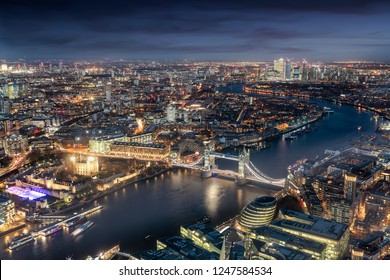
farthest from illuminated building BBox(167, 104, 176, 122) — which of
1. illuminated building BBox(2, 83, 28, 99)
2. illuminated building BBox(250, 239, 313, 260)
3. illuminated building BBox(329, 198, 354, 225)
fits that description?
illuminated building BBox(250, 239, 313, 260)

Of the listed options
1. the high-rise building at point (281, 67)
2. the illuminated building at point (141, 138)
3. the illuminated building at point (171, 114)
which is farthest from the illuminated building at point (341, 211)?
the high-rise building at point (281, 67)

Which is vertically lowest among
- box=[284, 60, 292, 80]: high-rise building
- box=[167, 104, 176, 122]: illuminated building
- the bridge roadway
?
the bridge roadway

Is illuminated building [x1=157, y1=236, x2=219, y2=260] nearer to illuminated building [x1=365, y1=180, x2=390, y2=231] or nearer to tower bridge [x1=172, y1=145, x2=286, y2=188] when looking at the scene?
illuminated building [x1=365, y1=180, x2=390, y2=231]

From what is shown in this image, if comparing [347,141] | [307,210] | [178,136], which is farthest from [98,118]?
[307,210]

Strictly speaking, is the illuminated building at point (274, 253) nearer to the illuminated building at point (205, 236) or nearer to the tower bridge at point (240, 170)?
the illuminated building at point (205, 236)

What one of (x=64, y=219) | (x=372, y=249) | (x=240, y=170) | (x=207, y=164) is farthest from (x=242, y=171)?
(x=372, y=249)

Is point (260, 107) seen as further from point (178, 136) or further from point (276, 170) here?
point (276, 170)
